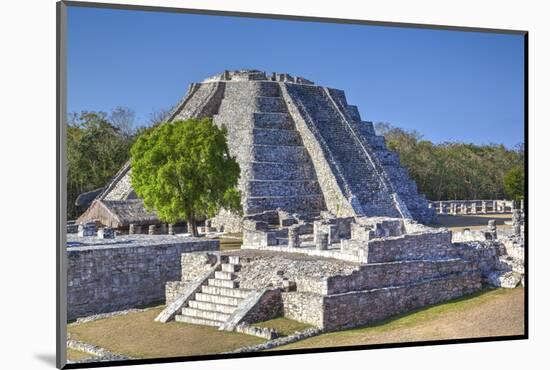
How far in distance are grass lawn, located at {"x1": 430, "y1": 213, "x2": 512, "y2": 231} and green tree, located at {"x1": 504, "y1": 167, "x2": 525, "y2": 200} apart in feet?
7.49

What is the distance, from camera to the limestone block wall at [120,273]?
19.5 m

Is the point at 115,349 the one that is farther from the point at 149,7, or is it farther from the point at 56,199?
the point at 149,7

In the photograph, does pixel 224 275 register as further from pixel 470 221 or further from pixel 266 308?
pixel 470 221

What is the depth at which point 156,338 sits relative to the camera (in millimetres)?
16922

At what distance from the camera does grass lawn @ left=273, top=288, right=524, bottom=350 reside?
17.6 m

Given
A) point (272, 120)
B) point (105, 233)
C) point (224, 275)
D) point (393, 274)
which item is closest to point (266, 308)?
point (224, 275)

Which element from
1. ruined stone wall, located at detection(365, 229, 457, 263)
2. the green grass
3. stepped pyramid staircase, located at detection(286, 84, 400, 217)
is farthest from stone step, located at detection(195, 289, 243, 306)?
stepped pyramid staircase, located at detection(286, 84, 400, 217)

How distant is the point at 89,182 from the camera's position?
93.0 ft

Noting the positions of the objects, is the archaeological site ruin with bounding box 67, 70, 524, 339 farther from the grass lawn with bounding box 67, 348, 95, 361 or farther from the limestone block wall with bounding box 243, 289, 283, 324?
the grass lawn with bounding box 67, 348, 95, 361

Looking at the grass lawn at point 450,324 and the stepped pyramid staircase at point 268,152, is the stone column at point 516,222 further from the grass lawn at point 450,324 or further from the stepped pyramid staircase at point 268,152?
the stepped pyramid staircase at point 268,152

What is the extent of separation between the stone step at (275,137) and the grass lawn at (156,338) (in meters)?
17.0

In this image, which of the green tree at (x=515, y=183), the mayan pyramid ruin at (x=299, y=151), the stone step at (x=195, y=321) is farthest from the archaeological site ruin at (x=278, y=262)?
the green tree at (x=515, y=183)

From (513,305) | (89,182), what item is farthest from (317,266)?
(89,182)

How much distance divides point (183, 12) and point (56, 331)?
20.4ft
